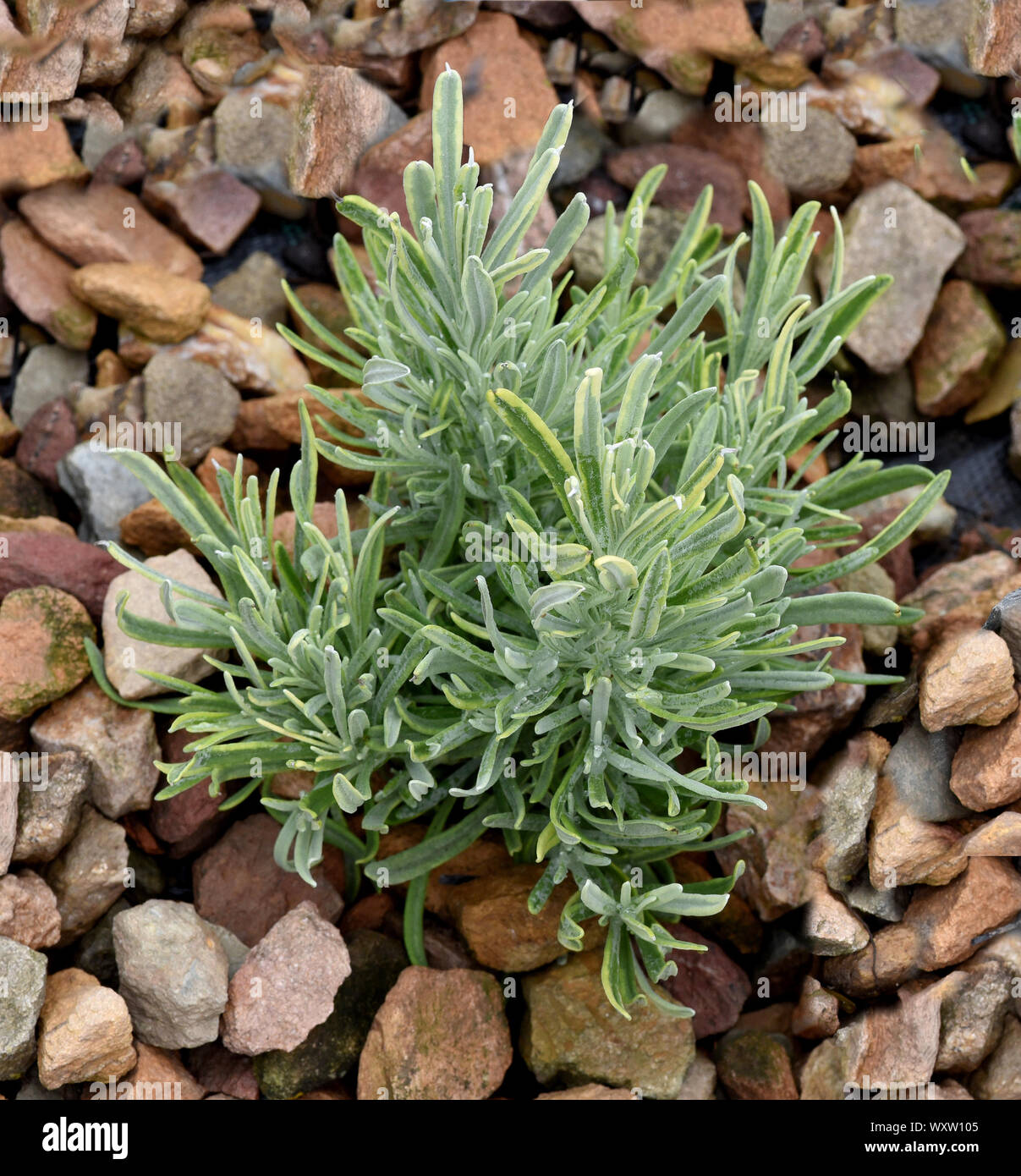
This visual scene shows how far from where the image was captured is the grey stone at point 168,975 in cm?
207

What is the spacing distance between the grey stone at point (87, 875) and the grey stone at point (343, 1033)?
42cm

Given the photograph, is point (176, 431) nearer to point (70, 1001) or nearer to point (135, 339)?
point (135, 339)

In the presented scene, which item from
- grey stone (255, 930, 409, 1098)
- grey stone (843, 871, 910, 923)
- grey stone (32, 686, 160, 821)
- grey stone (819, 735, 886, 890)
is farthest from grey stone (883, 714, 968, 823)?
grey stone (32, 686, 160, 821)

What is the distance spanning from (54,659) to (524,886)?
3.29 feet

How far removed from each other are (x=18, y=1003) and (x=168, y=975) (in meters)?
0.24

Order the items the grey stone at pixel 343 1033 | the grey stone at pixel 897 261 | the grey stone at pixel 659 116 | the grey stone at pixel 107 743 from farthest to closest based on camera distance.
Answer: the grey stone at pixel 659 116 → the grey stone at pixel 897 261 → the grey stone at pixel 107 743 → the grey stone at pixel 343 1033

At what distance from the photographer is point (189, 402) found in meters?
2.72

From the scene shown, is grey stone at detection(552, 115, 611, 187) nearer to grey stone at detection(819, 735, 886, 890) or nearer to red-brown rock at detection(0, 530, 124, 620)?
red-brown rock at detection(0, 530, 124, 620)

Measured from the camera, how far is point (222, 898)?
7.66 feet

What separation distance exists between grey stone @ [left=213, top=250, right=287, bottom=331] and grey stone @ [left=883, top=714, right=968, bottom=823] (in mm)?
1744

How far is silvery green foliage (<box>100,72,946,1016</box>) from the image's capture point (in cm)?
180

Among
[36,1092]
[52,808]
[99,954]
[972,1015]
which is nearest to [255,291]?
[52,808]

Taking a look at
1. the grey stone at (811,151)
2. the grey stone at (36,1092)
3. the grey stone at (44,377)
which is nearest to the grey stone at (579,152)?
the grey stone at (811,151)

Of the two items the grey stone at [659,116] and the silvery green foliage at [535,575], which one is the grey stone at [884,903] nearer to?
the silvery green foliage at [535,575]
